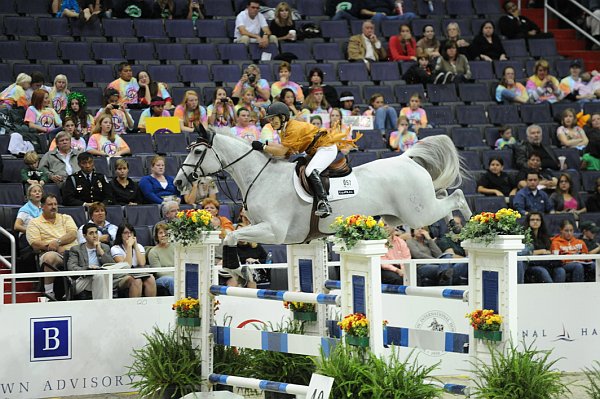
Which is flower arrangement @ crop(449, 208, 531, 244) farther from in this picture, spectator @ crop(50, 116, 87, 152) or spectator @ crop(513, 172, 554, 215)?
spectator @ crop(50, 116, 87, 152)

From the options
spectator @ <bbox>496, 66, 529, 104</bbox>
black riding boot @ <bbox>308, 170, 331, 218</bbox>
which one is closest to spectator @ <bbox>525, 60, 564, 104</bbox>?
spectator @ <bbox>496, 66, 529, 104</bbox>

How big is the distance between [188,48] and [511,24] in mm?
5419

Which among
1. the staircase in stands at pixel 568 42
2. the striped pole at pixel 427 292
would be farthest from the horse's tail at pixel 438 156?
the staircase in stands at pixel 568 42

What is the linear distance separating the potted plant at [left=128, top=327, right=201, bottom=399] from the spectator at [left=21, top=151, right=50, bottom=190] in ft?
11.1

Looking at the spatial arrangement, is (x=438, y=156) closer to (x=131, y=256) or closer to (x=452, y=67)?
(x=131, y=256)

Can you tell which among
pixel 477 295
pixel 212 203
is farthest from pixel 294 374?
pixel 212 203

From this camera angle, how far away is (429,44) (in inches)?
638

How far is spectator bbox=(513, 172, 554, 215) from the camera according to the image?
13148 millimetres

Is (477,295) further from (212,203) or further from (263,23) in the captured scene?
(263,23)

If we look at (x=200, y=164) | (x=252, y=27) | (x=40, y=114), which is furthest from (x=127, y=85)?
(x=200, y=164)

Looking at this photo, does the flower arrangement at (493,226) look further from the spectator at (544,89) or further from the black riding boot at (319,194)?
the spectator at (544,89)

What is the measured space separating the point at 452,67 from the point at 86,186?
661 cm

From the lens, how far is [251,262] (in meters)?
10.7

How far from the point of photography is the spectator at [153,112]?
13.2 metres
